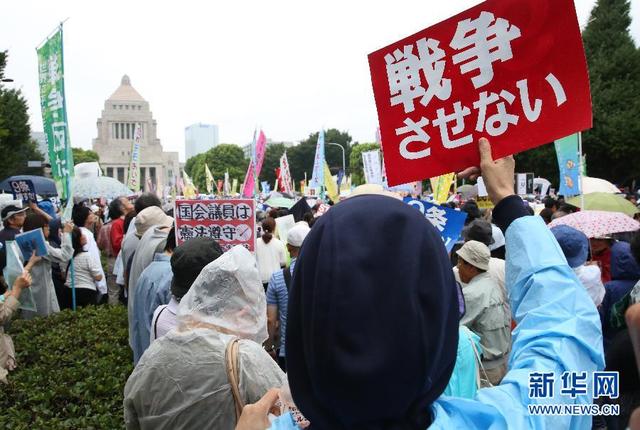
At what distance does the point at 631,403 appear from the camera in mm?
2547

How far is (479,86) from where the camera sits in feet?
7.43

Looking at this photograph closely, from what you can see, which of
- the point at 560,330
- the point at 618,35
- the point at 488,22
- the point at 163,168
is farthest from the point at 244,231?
the point at 163,168

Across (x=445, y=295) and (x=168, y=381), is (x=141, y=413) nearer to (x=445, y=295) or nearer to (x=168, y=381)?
(x=168, y=381)

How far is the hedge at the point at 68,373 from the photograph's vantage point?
164 inches

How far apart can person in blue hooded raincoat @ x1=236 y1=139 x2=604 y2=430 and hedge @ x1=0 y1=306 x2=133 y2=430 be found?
11.4 ft

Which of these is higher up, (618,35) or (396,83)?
(618,35)

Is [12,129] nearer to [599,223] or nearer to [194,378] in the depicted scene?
[599,223]

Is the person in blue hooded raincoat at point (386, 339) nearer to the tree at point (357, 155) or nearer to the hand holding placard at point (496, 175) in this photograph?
the hand holding placard at point (496, 175)

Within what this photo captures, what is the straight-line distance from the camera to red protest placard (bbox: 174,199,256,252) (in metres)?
5.03

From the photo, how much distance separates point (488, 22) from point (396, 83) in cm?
45

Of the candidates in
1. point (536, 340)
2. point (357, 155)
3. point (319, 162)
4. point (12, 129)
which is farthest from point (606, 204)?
point (357, 155)

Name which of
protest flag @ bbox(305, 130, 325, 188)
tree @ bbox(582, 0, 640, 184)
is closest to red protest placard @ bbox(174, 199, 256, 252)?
protest flag @ bbox(305, 130, 325, 188)

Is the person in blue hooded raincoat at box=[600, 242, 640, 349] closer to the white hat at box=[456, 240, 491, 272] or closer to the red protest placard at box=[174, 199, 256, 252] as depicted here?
the white hat at box=[456, 240, 491, 272]

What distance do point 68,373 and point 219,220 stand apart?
6.20ft
